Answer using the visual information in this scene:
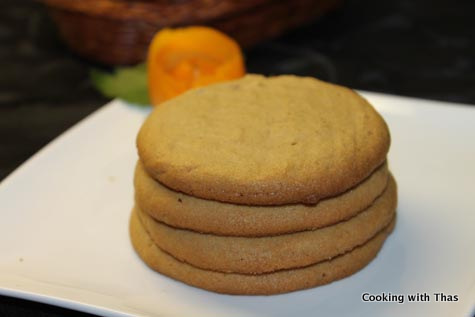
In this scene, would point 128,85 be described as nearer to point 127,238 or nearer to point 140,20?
point 140,20

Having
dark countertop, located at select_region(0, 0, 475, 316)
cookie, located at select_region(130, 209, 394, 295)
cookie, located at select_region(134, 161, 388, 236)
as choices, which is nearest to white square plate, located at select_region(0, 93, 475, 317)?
cookie, located at select_region(130, 209, 394, 295)

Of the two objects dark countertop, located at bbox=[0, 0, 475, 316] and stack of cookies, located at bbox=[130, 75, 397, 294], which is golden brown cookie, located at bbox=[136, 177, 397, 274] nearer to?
stack of cookies, located at bbox=[130, 75, 397, 294]

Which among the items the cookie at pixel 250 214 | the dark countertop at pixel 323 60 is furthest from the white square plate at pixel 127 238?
the dark countertop at pixel 323 60

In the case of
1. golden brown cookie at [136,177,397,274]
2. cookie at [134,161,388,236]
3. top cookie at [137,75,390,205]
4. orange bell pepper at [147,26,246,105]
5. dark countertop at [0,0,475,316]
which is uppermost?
top cookie at [137,75,390,205]

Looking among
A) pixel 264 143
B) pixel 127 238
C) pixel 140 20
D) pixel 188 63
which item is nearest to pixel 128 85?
pixel 188 63

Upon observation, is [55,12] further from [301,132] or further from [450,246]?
[450,246]

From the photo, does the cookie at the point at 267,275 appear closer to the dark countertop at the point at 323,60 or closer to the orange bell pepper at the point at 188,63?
the orange bell pepper at the point at 188,63
